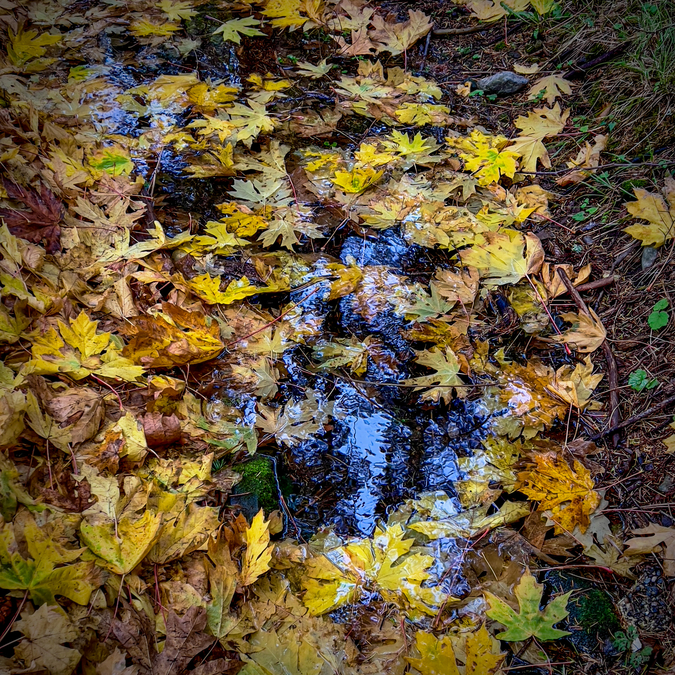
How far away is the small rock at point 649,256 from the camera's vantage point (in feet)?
6.18

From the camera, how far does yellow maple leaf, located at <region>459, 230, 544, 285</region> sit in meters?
1.98

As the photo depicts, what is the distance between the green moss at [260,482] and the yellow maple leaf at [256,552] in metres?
0.13

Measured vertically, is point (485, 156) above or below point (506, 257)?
above

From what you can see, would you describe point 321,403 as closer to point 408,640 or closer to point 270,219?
point 408,640

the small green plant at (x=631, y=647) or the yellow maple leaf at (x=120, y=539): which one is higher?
the yellow maple leaf at (x=120, y=539)

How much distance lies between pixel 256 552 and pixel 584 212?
6.33ft

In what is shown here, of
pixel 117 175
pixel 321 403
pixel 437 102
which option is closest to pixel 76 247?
pixel 117 175

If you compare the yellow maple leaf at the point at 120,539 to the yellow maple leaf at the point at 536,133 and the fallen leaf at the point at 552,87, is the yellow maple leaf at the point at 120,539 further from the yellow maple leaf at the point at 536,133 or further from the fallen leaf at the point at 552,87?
the fallen leaf at the point at 552,87

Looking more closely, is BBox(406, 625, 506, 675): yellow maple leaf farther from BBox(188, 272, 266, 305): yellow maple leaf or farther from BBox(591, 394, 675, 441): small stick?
BBox(188, 272, 266, 305): yellow maple leaf

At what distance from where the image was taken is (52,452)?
55.2 inches

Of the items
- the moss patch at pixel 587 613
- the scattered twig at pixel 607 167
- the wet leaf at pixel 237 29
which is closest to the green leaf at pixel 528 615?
the moss patch at pixel 587 613

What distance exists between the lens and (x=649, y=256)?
1.90 m

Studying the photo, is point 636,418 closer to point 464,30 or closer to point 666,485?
point 666,485

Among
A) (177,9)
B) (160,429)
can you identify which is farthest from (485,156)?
(177,9)
